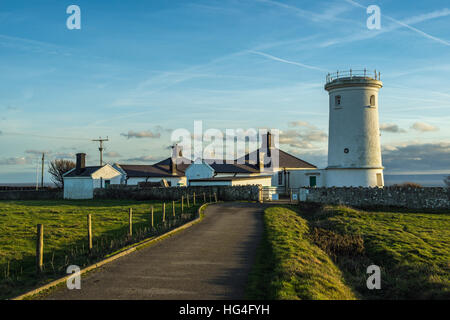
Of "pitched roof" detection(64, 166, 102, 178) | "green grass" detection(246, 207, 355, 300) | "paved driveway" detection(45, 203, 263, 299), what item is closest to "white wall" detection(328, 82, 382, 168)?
"paved driveway" detection(45, 203, 263, 299)

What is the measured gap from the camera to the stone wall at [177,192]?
120 feet

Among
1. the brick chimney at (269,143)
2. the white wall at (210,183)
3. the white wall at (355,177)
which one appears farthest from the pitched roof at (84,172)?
the white wall at (355,177)

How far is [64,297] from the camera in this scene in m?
A: 8.52

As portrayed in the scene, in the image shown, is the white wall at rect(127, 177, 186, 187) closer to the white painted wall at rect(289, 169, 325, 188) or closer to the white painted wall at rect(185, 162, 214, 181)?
the white painted wall at rect(185, 162, 214, 181)

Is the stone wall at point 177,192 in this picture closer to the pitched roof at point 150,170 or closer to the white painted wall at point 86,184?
the white painted wall at point 86,184

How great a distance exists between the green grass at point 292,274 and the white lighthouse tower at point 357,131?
73.4 feet

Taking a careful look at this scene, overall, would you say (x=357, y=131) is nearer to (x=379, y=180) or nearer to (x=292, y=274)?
(x=379, y=180)

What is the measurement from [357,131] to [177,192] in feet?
59.6

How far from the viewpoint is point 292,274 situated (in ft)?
33.1

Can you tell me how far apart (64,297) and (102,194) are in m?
40.5

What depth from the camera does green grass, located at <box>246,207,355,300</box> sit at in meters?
8.76

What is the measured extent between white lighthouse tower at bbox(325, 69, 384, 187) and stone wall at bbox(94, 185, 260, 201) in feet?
27.7

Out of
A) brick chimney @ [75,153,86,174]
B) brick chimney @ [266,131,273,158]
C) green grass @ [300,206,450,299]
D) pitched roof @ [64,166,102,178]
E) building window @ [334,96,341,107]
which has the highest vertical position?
building window @ [334,96,341,107]
